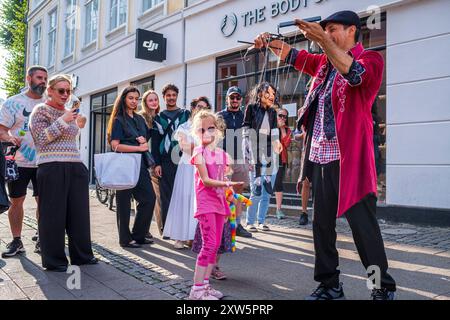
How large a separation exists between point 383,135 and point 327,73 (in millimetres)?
4626

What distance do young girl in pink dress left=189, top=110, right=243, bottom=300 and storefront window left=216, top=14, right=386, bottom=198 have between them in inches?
137

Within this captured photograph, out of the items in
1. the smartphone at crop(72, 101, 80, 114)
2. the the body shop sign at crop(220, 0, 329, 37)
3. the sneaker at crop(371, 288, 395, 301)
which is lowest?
the sneaker at crop(371, 288, 395, 301)

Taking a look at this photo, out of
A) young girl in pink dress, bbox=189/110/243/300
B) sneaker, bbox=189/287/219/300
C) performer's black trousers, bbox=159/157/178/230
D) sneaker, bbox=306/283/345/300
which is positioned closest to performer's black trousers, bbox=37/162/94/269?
performer's black trousers, bbox=159/157/178/230

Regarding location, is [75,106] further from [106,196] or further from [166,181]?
[106,196]

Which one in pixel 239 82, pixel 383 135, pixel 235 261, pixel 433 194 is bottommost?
pixel 235 261

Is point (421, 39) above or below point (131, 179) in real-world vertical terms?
above

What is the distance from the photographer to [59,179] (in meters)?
4.05

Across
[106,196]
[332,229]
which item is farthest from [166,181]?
[106,196]

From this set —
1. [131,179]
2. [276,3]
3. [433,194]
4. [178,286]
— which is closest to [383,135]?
[433,194]

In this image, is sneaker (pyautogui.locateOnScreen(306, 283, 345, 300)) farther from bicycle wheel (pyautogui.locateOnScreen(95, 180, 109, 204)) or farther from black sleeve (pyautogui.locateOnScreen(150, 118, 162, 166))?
bicycle wheel (pyautogui.locateOnScreen(95, 180, 109, 204))

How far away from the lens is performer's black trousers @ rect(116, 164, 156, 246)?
516cm

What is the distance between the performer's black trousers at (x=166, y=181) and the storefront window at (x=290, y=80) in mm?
A: 2273

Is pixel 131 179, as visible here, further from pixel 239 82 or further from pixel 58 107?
pixel 239 82

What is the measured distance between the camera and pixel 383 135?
7258 millimetres
